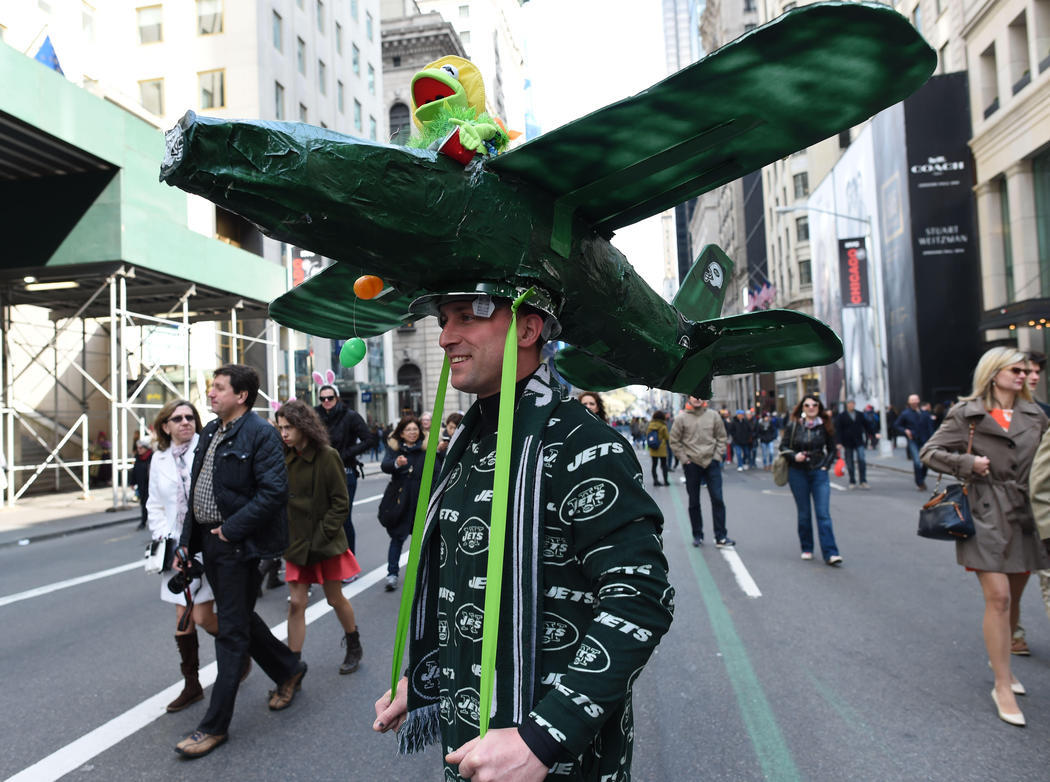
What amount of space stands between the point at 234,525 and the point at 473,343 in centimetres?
266

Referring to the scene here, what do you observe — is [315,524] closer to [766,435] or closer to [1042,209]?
[766,435]

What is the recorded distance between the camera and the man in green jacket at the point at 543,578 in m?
1.38

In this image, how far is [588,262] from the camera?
Result: 1.80 m

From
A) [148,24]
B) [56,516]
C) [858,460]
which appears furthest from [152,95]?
[858,460]

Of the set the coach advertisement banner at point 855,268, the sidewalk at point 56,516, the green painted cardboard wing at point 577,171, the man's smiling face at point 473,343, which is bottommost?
the sidewalk at point 56,516

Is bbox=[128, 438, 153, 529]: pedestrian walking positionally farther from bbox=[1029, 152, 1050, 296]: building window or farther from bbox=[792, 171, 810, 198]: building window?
bbox=[792, 171, 810, 198]: building window

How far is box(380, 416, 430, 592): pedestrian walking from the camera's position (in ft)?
23.0

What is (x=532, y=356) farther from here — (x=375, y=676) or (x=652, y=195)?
(x=375, y=676)

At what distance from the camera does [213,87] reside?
27.0 m

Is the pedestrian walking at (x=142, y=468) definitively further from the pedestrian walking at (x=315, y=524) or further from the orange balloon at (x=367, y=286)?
the orange balloon at (x=367, y=286)

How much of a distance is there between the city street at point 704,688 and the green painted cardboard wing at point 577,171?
2.62m

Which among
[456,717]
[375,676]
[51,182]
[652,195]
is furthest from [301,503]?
[51,182]

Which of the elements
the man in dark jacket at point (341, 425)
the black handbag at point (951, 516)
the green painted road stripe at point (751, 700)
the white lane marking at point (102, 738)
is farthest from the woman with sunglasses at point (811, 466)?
the white lane marking at point (102, 738)

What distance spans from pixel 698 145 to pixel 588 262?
384 mm
